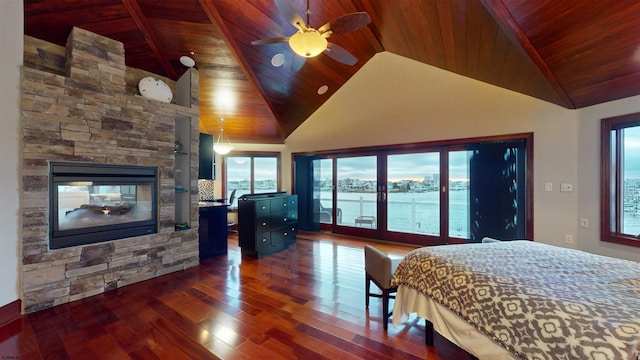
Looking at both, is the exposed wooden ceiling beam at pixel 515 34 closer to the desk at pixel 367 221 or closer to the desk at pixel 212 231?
the desk at pixel 367 221

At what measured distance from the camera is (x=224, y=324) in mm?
2168

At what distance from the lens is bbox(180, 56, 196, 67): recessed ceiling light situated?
349cm

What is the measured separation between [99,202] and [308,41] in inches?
115

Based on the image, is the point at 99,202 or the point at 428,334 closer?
the point at 428,334

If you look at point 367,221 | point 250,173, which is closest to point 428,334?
point 367,221

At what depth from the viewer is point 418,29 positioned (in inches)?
129

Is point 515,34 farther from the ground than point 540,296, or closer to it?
farther from the ground

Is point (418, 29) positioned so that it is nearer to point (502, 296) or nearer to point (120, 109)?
point (502, 296)

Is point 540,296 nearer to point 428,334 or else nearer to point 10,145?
point 428,334

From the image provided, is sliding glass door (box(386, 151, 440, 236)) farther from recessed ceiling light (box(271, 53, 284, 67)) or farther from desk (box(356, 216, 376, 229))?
recessed ceiling light (box(271, 53, 284, 67))

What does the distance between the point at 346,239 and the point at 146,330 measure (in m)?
3.78

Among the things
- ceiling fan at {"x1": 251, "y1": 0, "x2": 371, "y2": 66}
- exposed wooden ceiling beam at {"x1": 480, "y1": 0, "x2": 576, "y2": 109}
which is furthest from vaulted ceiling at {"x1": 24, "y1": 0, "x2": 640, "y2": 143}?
ceiling fan at {"x1": 251, "y1": 0, "x2": 371, "y2": 66}

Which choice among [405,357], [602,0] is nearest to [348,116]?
[602,0]

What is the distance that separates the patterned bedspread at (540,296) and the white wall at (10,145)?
341cm
